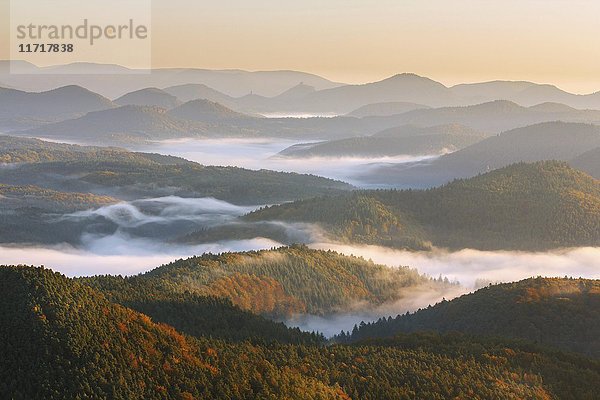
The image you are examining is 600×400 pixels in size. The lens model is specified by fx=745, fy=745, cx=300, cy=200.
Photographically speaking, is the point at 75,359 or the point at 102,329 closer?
the point at 75,359

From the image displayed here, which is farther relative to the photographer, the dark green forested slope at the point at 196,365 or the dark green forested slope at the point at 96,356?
the dark green forested slope at the point at 196,365

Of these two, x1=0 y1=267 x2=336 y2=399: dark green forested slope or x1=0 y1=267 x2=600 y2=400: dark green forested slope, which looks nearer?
x1=0 y1=267 x2=336 y2=399: dark green forested slope

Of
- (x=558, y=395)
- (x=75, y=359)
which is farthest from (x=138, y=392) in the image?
(x=558, y=395)

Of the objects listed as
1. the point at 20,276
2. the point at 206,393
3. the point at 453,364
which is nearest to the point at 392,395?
the point at 453,364

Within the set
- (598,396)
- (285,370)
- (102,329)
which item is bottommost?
(598,396)

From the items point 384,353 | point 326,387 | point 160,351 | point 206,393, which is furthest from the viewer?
point 384,353

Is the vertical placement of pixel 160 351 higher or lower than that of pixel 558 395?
higher

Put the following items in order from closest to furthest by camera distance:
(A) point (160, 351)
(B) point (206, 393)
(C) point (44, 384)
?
(C) point (44, 384)
(B) point (206, 393)
(A) point (160, 351)

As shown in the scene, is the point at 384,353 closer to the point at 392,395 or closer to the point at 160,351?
the point at 392,395
